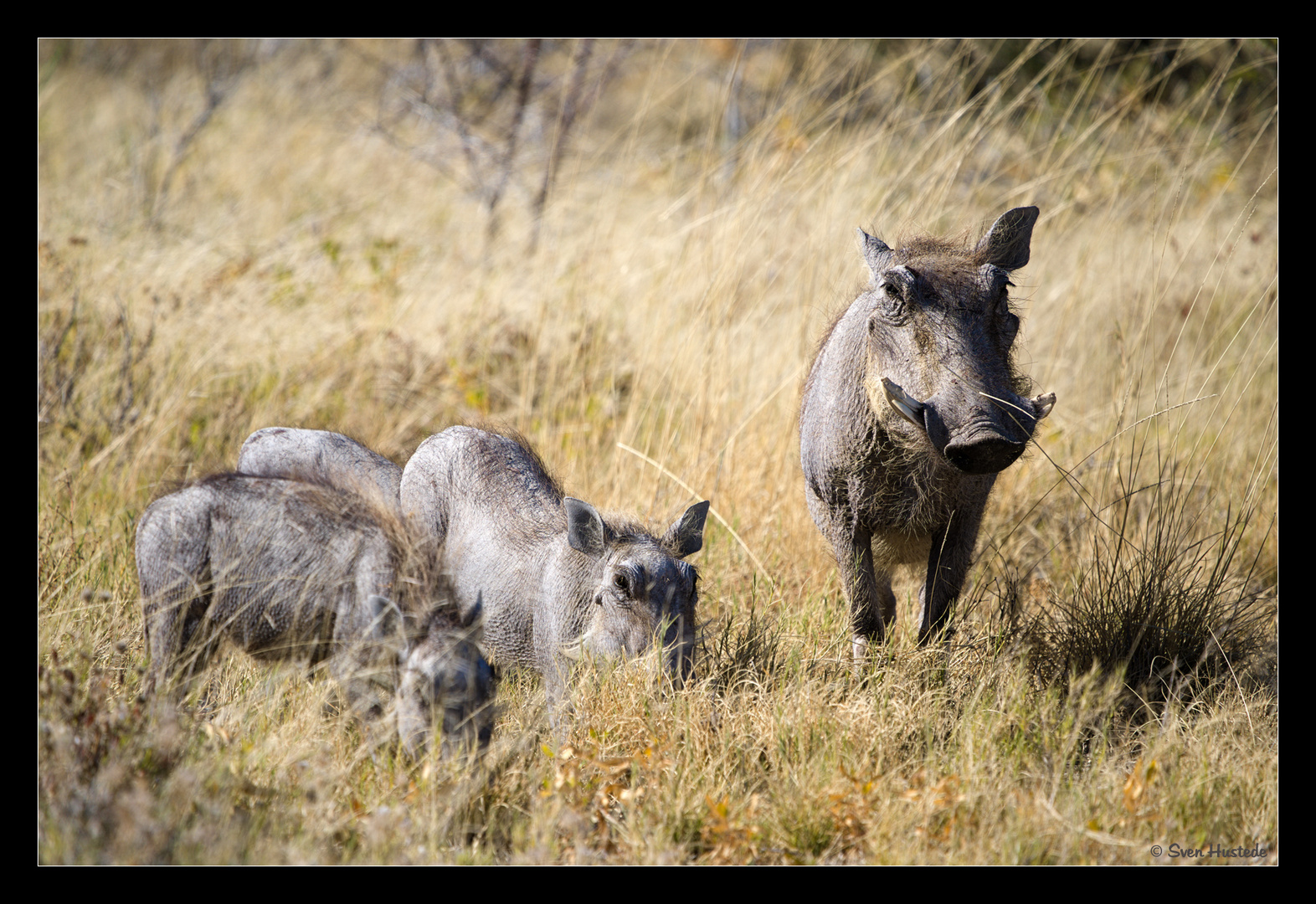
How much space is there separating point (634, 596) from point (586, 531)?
291mm

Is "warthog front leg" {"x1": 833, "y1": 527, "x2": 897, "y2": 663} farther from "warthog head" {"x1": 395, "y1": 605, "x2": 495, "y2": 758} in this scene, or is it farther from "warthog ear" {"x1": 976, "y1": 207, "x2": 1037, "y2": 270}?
"warthog head" {"x1": 395, "y1": 605, "x2": 495, "y2": 758}

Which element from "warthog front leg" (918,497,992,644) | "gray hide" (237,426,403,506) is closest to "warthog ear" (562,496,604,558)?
"gray hide" (237,426,403,506)

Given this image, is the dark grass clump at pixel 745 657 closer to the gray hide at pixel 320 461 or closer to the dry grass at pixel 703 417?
the dry grass at pixel 703 417

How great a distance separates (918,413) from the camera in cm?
322

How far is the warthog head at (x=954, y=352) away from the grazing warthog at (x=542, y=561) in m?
0.81

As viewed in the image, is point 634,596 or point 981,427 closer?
point 981,427

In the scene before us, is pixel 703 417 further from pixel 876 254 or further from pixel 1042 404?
pixel 1042 404

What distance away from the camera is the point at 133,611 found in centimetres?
408

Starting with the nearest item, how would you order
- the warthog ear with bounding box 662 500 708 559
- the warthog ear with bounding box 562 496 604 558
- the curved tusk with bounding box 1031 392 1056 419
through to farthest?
the curved tusk with bounding box 1031 392 1056 419
the warthog ear with bounding box 562 496 604 558
the warthog ear with bounding box 662 500 708 559

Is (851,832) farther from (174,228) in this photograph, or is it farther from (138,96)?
(138,96)

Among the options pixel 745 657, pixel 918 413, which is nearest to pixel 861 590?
pixel 745 657

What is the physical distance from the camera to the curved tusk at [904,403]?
10.5ft

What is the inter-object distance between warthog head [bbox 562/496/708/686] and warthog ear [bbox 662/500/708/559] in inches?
3.7

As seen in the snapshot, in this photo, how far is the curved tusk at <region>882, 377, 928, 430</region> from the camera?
3191mm
